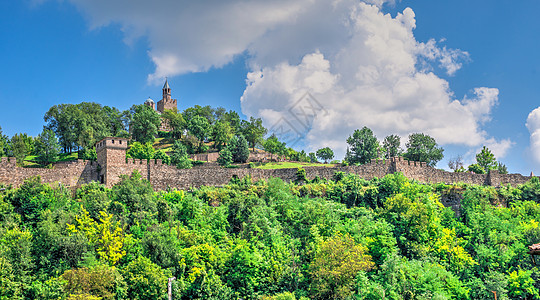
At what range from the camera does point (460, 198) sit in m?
44.8

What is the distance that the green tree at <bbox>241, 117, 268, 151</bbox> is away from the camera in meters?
70.9

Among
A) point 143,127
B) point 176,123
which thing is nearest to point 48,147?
point 143,127

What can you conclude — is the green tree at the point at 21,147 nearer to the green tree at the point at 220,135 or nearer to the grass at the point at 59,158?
the grass at the point at 59,158

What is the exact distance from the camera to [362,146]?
6159cm

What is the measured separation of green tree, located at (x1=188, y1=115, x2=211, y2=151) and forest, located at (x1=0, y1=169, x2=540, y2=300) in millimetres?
24945

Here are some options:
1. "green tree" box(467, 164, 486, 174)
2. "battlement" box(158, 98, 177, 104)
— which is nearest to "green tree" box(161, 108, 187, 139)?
"battlement" box(158, 98, 177, 104)

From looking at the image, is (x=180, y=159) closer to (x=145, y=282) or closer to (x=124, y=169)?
(x=124, y=169)

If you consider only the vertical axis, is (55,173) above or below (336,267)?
above

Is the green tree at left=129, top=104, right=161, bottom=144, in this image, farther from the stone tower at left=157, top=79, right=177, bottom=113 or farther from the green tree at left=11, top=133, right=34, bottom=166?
the stone tower at left=157, top=79, right=177, bottom=113

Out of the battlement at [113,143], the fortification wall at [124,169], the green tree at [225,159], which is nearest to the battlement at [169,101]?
the green tree at [225,159]

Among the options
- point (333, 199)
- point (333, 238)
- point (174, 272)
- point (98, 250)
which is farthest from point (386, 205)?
point (98, 250)

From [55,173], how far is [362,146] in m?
35.3

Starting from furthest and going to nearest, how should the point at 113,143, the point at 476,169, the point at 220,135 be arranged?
the point at 220,135 → the point at 476,169 → the point at 113,143

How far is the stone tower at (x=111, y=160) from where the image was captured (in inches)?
1729
